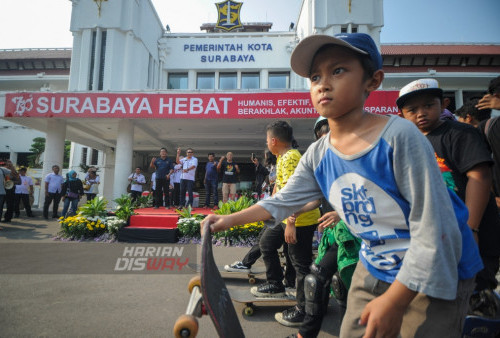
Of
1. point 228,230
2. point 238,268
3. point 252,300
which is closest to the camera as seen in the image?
point 252,300

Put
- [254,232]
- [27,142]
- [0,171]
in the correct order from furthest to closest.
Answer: [27,142] → [0,171] → [254,232]

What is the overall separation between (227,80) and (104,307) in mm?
20616

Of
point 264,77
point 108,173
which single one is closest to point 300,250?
point 264,77

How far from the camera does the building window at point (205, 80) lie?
71.0 feet

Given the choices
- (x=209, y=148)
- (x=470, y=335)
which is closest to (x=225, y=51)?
(x=209, y=148)

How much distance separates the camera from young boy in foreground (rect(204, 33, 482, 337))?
2.70 feet

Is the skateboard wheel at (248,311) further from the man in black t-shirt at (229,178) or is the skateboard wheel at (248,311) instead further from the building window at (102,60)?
the building window at (102,60)

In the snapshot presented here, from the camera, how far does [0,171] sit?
8344 mm

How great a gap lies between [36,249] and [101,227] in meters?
1.59

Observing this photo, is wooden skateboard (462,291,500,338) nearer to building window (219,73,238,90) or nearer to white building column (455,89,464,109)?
building window (219,73,238,90)

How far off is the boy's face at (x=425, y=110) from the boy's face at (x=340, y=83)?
32.7 inches

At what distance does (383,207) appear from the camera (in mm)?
991

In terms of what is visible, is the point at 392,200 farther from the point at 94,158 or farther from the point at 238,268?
the point at 94,158

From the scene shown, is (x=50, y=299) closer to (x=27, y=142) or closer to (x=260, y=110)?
(x=260, y=110)
